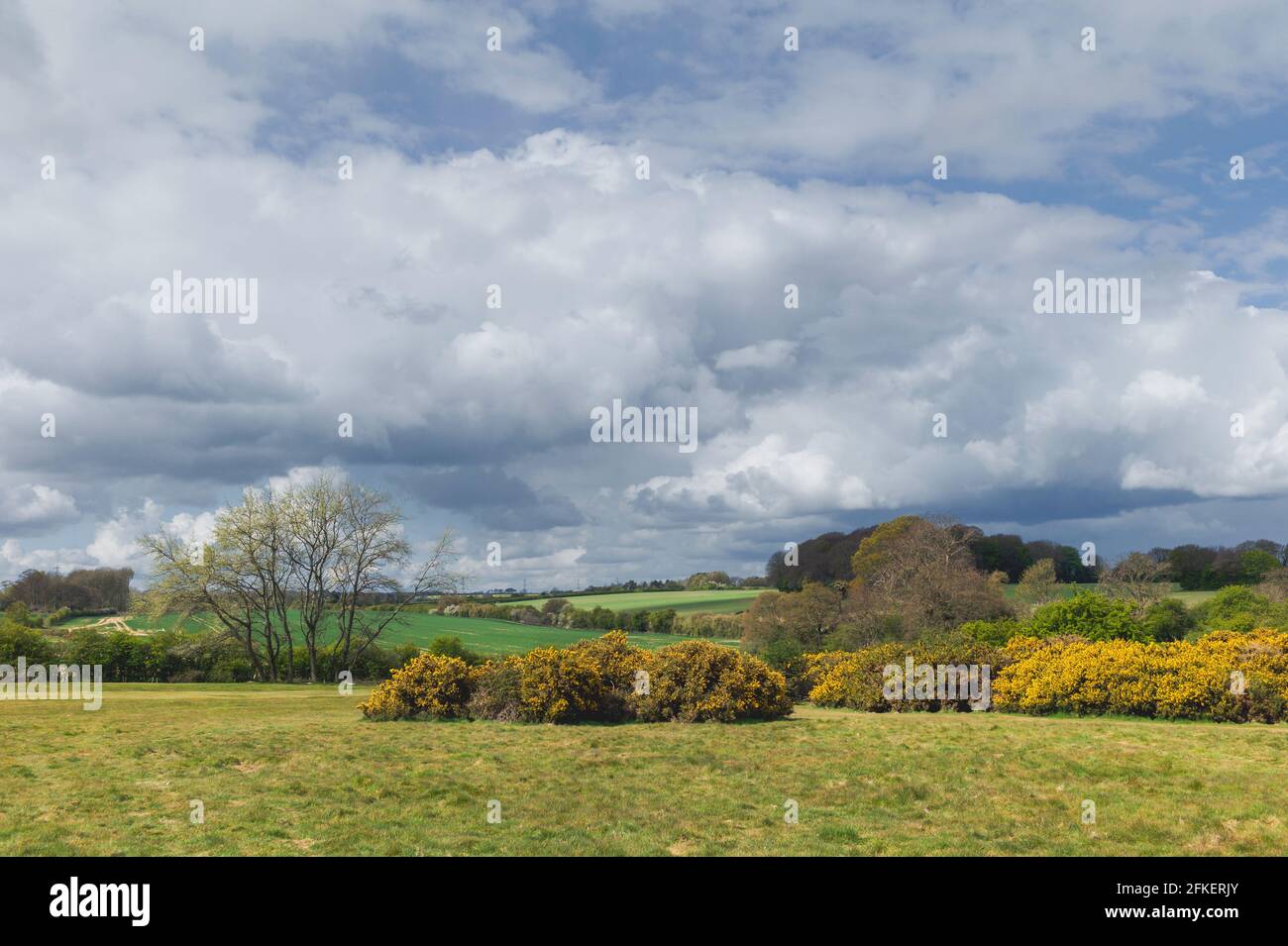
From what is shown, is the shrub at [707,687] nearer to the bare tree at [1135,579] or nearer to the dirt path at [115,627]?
the dirt path at [115,627]

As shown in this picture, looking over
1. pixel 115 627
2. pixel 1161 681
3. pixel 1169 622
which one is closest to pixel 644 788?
pixel 1161 681

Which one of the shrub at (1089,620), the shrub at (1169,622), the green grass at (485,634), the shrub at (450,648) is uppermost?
the shrub at (1089,620)

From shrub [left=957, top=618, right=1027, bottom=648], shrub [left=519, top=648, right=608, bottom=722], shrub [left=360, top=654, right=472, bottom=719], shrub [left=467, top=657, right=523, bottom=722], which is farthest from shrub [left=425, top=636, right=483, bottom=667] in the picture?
shrub [left=957, top=618, right=1027, bottom=648]

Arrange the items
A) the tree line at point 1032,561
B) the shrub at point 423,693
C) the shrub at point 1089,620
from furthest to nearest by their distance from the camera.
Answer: the tree line at point 1032,561, the shrub at point 1089,620, the shrub at point 423,693

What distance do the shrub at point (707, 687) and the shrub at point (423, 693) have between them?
4545 mm

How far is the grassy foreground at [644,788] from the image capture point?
9.96m

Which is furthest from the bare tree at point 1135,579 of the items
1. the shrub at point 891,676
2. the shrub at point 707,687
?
the shrub at point 707,687

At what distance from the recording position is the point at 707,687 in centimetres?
2123

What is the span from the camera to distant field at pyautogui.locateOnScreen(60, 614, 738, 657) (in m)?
43.2

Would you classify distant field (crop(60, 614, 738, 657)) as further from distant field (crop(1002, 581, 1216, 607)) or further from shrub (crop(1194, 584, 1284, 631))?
shrub (crop(1194, 584, 1284, 631))

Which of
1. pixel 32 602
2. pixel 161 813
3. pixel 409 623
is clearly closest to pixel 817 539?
pixel 409 623

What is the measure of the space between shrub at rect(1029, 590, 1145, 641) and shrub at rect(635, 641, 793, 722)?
46.2 ft
